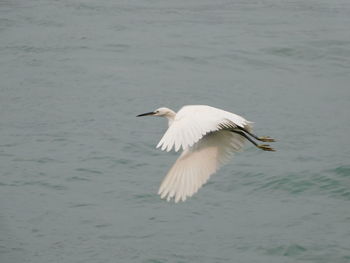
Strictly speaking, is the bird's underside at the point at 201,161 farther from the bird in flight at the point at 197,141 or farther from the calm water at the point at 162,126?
the calm water at the point at 162,126

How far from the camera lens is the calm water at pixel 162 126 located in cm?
1013

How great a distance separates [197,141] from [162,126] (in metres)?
5.94

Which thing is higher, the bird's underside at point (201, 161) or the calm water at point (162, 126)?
the bird's underside at point (201, 161)

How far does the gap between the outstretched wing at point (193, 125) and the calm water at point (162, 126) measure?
2.40 m

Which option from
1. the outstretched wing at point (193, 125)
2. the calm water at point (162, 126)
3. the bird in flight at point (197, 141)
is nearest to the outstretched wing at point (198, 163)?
the bird in flight at point (197, 141)

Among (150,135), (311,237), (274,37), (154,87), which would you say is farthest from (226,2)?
(311,237)

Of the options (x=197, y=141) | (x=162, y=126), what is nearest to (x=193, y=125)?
(x=197, y=141)

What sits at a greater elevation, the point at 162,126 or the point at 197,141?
the point at 197,141

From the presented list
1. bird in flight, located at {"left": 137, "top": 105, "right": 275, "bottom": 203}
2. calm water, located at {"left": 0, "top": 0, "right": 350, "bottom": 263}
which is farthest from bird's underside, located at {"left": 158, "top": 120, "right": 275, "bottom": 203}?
calm water, located at {"left": 0, "top": 0, "right": 350, "bottom": 263}

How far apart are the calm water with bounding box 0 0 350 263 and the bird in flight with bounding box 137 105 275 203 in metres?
1.79

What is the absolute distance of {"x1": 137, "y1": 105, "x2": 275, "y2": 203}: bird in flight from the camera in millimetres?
7191

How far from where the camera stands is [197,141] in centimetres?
730

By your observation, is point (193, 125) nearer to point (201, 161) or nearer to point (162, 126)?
point (201, 161)

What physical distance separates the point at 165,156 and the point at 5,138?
2.34m
